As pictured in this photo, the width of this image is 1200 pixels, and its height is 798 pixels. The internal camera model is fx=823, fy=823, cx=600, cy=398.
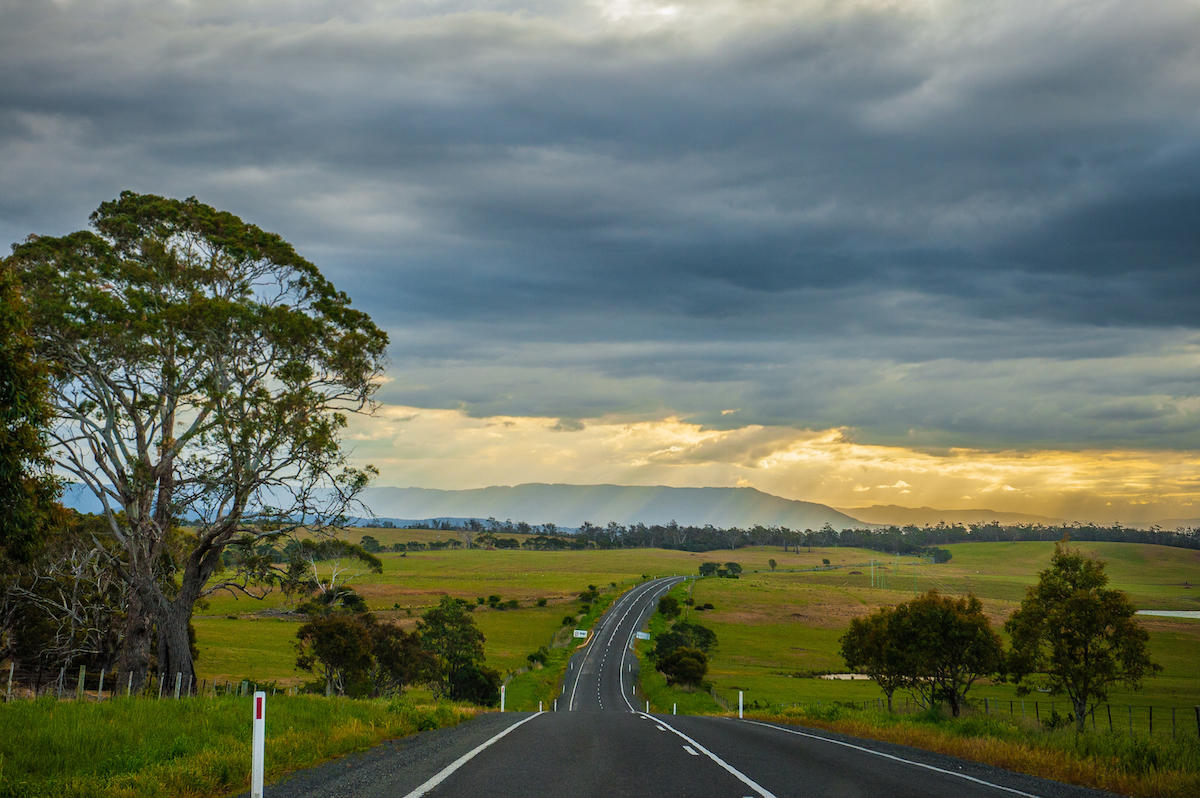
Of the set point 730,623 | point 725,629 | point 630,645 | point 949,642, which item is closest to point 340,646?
point 949,642

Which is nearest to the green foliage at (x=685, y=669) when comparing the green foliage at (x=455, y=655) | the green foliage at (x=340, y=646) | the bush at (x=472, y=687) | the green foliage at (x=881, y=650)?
the green foliage at (x=881, y=650)

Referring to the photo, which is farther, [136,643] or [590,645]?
[590,645]

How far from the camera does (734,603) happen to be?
149125 mm

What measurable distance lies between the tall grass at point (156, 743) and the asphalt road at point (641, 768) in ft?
2.47

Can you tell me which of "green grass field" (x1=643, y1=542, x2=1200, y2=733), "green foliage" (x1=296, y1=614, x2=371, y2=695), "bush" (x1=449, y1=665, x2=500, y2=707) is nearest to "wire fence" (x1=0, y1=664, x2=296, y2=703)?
"green foliage" (x1=296, y1=614, x2=371, y2=695)

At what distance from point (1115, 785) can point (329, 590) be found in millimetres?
30132

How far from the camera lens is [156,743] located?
11.9m

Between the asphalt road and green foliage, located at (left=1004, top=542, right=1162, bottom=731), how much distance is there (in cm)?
3395

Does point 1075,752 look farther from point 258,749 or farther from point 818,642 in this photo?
point 818,642

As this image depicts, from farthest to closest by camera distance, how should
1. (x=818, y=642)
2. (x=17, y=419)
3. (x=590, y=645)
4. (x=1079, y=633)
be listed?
(x=818, y=642) < (x=590, y=645) < (x=1079, y=633) < (x=17, y=419)

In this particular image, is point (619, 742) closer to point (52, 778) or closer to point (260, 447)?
point (52, 778)

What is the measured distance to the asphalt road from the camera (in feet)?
34.0

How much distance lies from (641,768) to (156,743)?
23.2 ft

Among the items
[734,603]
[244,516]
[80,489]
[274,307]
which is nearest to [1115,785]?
[244,516]
